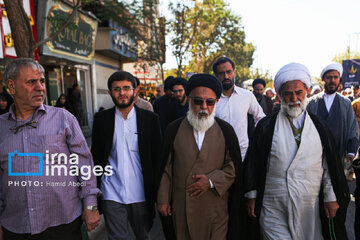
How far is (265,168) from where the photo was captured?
2.41 m

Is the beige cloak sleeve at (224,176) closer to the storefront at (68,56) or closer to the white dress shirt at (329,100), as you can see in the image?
the white dress shirt at (329,100)

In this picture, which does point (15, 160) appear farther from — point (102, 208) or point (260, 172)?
point (260, 172)

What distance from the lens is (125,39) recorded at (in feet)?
48.1

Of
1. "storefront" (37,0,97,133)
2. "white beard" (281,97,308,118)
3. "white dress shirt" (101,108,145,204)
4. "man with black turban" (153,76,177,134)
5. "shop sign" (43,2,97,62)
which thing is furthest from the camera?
"shop sign" (43,2,97,62)

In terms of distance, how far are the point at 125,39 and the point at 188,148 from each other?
44.1ft

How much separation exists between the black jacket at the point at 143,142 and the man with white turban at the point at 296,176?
0.96 meters

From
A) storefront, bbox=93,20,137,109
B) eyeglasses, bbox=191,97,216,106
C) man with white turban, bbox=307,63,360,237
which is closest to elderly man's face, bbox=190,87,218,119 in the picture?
eyeglasses, bbox=191,97,216,106

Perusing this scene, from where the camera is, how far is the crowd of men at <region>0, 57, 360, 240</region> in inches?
78.9

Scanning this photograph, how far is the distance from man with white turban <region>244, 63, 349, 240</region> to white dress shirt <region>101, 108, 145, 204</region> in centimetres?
108

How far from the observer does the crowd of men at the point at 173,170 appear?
6.57ft

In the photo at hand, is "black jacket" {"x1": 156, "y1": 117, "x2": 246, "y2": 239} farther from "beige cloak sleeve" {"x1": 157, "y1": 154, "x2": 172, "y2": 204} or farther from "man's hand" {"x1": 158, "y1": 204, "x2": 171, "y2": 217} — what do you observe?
"man's hand" {"x1": 158, "y1": 204, "x2": 171, "y2": 217}

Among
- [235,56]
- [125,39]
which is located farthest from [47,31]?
[235,56]

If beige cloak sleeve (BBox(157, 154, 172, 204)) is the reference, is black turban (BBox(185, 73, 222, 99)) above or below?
above

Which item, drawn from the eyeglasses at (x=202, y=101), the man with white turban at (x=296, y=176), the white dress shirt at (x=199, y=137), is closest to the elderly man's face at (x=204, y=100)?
the eyeglasses at (x=202, y=101)
